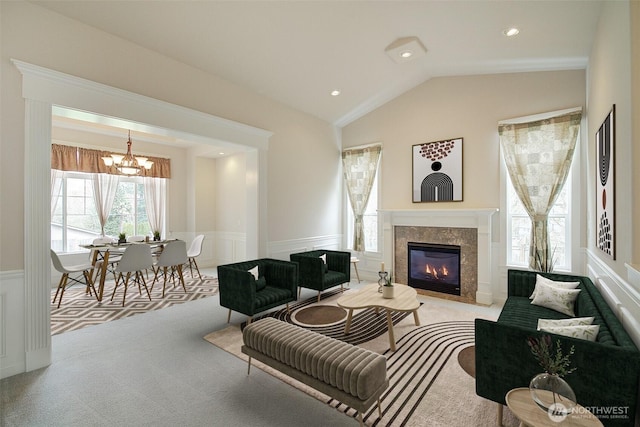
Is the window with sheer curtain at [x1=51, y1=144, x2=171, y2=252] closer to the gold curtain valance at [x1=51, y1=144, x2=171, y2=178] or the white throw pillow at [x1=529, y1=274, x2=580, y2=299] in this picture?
the gold curtain valance at [x1=51, y1=144, x2=171, y2=178]

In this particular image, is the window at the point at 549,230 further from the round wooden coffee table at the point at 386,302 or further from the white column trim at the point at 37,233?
the white column trim at the point at 37,233

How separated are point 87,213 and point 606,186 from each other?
7.95 m

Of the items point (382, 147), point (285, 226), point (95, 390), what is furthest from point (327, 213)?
point (95, 390)

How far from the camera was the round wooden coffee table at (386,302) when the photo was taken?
10.2 ft

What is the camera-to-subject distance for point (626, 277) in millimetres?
2018

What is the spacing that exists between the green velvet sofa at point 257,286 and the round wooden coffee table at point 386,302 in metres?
0.82

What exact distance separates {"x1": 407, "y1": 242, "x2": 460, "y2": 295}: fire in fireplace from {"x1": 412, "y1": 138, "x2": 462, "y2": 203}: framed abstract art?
2.76 feet

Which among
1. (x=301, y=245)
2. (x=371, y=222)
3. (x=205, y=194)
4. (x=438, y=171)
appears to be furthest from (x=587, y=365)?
(x=205, y=194)

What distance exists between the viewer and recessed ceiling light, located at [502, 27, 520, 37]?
335 centimetres

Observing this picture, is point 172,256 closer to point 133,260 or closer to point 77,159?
point 133,260

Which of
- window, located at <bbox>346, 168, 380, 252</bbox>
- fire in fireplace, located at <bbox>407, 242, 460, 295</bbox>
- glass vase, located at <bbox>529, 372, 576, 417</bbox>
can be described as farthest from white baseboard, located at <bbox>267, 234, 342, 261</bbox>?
glass vase, located at <bbox>529, 372, 576, 417</bbox>

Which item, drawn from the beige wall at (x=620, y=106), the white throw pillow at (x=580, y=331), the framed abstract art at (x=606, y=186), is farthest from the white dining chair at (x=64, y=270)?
the framed abstract art at (x=606, y=186)

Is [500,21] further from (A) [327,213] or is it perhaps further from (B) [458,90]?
(A) [327,213]

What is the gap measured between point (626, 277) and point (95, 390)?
3.99 meters
